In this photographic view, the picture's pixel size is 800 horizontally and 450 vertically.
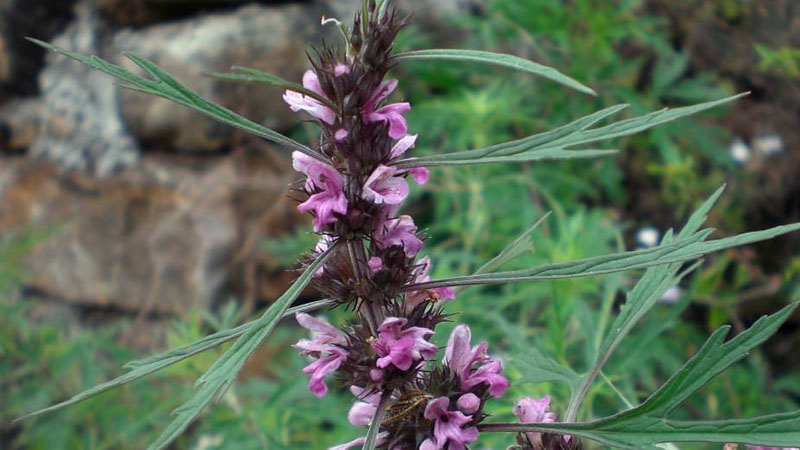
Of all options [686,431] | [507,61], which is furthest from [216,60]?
[686,431]

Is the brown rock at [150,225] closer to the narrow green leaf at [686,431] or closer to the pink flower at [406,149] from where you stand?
the pink flower at [406,149]

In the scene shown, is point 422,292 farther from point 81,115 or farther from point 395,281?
point 81,115

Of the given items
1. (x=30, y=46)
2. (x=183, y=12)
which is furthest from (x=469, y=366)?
(x=30, y=46)

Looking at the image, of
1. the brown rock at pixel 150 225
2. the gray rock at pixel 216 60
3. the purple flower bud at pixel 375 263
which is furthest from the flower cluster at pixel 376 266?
the gray rock at pixel 216 60

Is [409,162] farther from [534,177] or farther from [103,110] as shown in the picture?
[103,110]

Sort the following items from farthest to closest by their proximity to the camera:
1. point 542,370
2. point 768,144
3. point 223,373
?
point 768,144 → point 542,370 → point 223,373

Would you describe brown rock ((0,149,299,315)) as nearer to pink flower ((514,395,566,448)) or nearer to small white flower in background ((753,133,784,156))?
small white flower in background ((753,133,784,156))

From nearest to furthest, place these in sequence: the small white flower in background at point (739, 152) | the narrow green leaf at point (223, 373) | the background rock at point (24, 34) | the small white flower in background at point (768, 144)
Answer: the narrow green leaf at point (223, 373), the small white flower in background at point (739, 152), the small white flower in background at point (768, 144), the background rock at point (24, 34)
